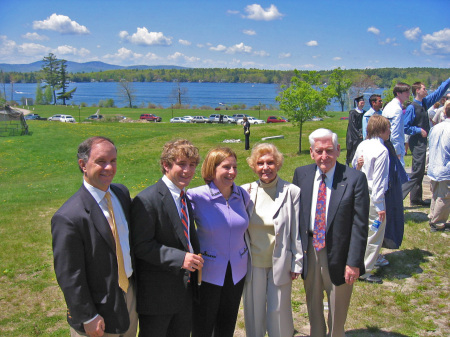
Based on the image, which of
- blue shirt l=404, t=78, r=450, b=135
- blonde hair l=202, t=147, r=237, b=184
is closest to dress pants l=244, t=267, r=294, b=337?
blonde hair l=202, t=147, r=237, b=184

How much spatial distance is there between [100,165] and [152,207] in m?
0.49

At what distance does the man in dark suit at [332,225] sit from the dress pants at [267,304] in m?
0.31

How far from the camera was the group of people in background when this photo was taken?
2.60m

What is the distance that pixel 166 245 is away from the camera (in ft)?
9.71

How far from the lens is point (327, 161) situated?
11.3ft

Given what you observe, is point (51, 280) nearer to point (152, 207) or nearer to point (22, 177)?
point (152, 207)

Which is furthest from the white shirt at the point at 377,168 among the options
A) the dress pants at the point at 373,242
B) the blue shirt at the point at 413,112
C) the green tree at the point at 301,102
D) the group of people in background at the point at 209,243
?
the green tree at the point at 301,102

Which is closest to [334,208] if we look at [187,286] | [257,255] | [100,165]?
[257,255]

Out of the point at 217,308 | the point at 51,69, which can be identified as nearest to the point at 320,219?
the point at 217,308

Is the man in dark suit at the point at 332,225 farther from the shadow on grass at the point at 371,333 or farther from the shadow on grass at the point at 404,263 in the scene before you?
the shadow on grass at the point at 404,263

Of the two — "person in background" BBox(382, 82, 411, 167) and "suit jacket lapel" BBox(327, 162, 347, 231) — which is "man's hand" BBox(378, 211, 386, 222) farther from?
"person in background" BBox(382, 82, 411, 167)

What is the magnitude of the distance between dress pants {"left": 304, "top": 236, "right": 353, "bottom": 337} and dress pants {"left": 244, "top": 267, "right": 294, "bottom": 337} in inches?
10.3

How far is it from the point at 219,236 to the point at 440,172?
4764 mm

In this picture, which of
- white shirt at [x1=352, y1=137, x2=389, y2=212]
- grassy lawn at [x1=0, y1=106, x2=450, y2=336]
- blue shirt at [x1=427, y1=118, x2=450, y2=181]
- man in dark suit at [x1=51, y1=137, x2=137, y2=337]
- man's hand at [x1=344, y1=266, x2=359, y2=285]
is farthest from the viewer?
blue shirt at [x1=427, y1=118, x2=450, y2=181]
